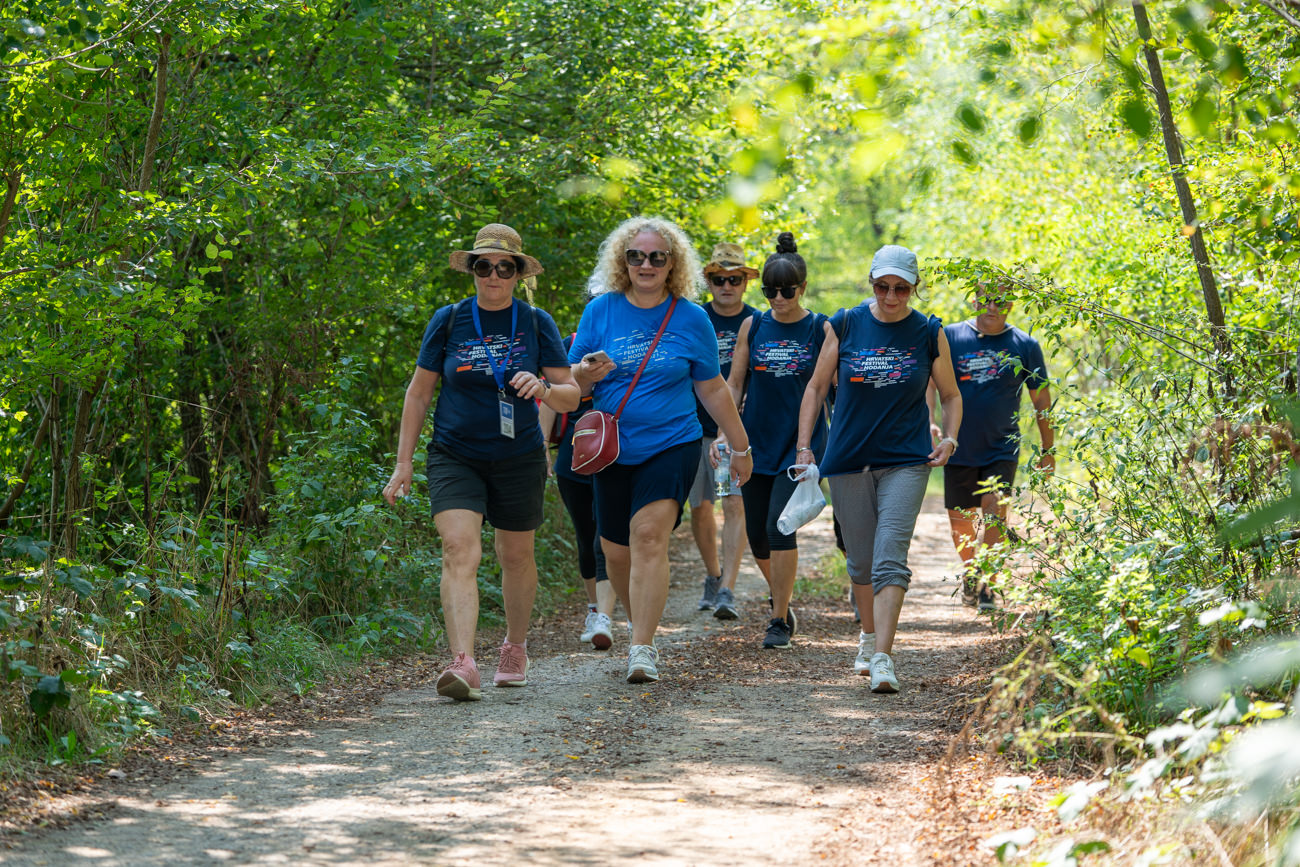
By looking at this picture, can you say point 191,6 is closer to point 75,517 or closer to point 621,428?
point 75,517

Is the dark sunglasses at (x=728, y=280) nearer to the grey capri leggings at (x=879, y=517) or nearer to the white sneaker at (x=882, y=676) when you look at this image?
the grey capri leggings at (x=879, y=517)

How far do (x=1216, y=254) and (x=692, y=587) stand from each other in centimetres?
494

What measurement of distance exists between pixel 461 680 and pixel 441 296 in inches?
212

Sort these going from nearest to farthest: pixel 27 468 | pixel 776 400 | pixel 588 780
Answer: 1. pixel 588 780
2. pixel 27 468
3. pixel 776 400

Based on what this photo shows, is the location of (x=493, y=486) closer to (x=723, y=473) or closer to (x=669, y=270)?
(x=669, y=270)

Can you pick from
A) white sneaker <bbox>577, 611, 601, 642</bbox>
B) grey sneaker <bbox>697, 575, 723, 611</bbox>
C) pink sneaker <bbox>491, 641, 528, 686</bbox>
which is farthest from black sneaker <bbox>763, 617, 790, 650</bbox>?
pink sneaker <bbox>491, 641, 528, 686</bbox>

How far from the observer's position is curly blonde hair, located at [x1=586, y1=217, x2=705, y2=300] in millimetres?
6539

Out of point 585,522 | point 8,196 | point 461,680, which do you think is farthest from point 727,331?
point 8,196

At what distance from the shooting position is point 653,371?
6.41m

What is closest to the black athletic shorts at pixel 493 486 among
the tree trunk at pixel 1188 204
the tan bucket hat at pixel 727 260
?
the tan bucket hat at pixel 727 260

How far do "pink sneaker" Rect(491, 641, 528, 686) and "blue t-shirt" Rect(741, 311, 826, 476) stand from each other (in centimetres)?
199

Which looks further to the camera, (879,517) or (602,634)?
(602,634)

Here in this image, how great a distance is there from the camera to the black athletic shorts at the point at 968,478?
28.9 ft

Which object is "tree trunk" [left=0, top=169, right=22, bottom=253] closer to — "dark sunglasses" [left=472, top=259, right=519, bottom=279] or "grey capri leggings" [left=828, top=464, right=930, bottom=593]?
"dark sunglasses" [left=472, top=259, right=519, bottom=279]
